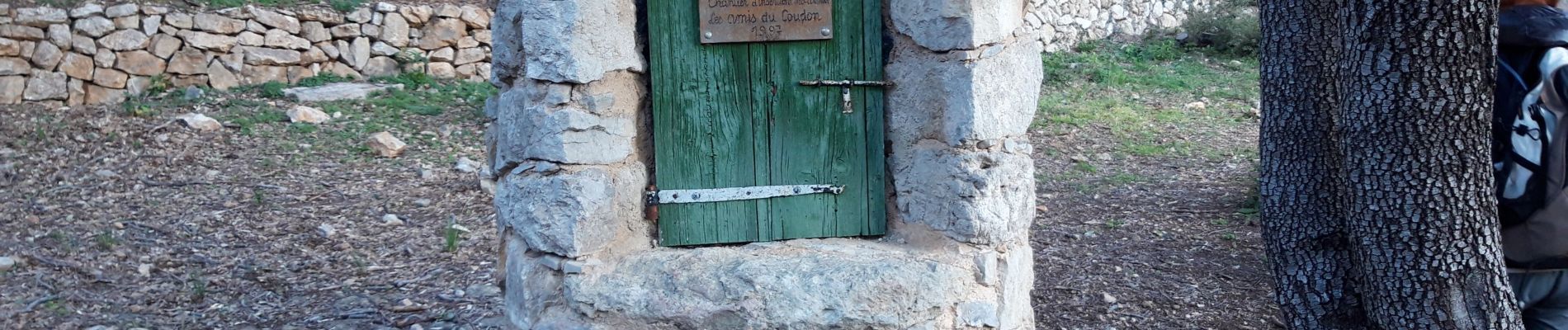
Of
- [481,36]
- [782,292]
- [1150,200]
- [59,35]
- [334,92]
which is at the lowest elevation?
[1150,200]

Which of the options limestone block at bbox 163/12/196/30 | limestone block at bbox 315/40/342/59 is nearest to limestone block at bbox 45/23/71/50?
limestone block at bbox 163/12/196/30

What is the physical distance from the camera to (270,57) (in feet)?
26.7

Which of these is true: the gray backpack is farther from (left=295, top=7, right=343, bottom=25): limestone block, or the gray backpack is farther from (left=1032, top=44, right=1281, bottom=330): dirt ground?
(left=295, top=7, right=343, bottom=25): limestone block

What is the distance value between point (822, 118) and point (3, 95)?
21.7 ft

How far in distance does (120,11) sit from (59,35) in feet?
1.30

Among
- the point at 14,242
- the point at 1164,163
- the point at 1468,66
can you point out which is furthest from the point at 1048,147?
the point at 14,242

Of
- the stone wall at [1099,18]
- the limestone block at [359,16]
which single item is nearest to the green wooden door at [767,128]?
the limestone block at [359,16]

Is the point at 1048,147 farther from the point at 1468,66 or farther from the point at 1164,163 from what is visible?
the point at 1468,66

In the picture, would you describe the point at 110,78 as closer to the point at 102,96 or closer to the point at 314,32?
the point at 102,96

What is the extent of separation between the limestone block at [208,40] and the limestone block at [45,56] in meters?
0.76

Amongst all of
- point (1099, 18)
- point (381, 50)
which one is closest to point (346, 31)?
point (381, 50)

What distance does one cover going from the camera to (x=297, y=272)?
16.1ft

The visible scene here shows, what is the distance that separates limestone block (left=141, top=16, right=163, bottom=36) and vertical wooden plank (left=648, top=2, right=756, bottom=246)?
609 cm

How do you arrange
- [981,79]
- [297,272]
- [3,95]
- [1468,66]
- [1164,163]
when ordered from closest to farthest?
[1468,66]
[981,79]
[297,272]
[1164,163]
[3,95]
